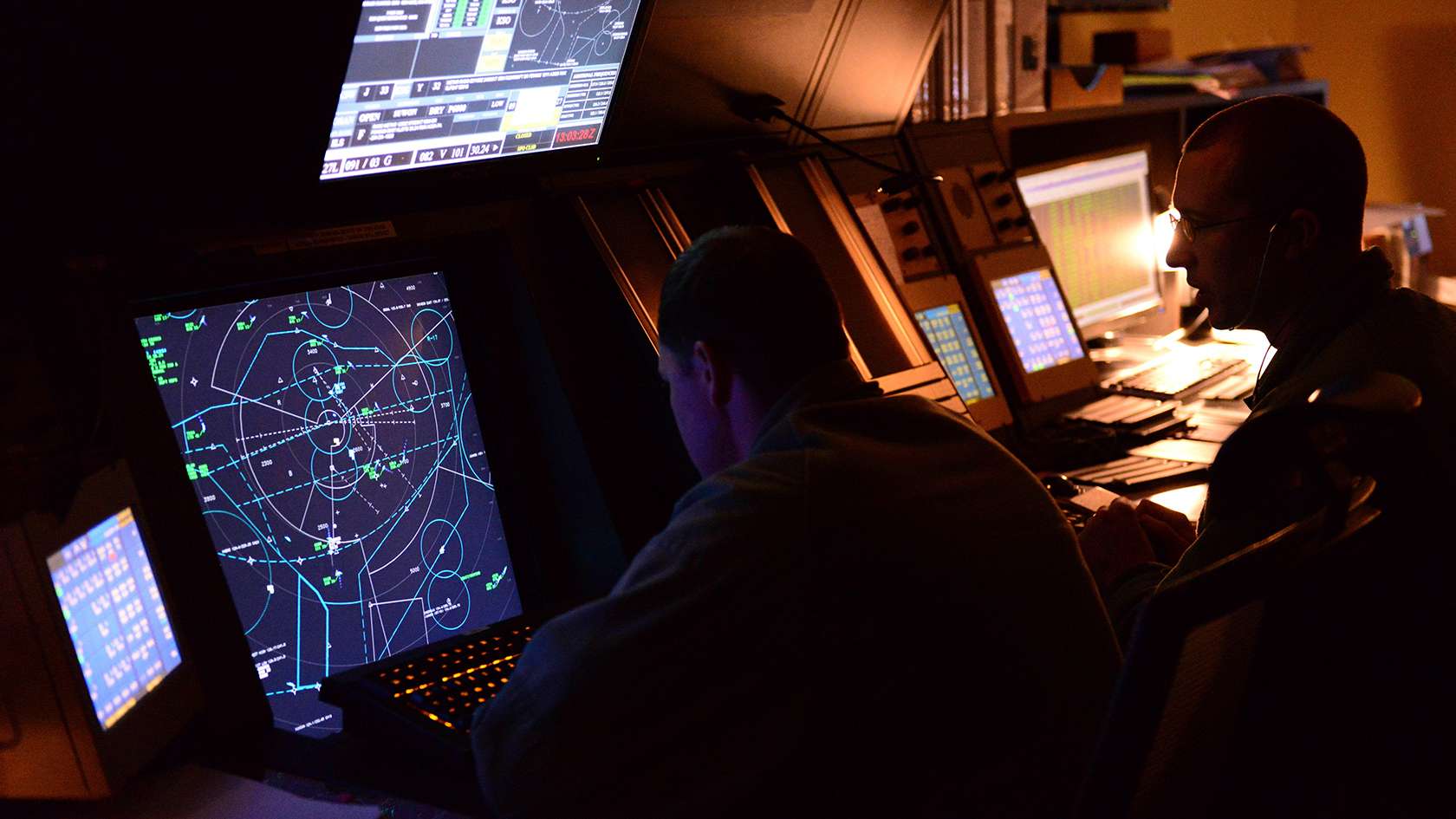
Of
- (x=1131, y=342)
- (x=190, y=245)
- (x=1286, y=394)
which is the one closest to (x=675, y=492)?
(x=190, y=245)

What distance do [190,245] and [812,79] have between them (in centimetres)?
108

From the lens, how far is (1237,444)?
0.76 m

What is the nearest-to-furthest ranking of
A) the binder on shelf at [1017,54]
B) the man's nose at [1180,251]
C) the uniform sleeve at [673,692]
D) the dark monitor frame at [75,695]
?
the uniform sleeve at [673,692], the dark monitor frame at [75,695], the man's nose at [1180,251], the binder on shelf at [1017,54]

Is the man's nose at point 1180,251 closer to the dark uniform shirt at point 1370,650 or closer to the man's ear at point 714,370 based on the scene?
the dark uniform shirt at point 1370,650

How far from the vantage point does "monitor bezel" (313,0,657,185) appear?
1.38 metres

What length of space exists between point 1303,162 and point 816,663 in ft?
3.63

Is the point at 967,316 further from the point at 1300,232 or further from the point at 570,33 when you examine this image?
the point at 570,33

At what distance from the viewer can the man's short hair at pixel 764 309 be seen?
110 cm

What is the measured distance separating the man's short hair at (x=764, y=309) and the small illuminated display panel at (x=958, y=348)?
1.13m

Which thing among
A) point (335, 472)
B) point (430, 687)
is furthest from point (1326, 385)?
point (335, 472)

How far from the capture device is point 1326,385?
123cm

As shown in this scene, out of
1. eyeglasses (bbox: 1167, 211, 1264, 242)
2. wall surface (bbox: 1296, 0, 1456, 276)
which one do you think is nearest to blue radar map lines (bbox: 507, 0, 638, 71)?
eyeglasses (bbox: 1167, 211, 1264, 242)

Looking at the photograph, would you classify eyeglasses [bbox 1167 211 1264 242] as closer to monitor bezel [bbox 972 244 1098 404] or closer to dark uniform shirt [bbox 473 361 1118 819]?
monitor bezel [bbox 972 244 1098 404]

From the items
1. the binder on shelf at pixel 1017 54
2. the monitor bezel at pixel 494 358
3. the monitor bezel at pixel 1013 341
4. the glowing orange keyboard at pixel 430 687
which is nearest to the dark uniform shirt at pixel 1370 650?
the glowing orange keyboard at pixel 430 687
